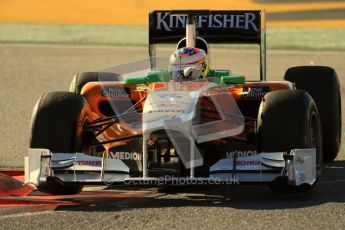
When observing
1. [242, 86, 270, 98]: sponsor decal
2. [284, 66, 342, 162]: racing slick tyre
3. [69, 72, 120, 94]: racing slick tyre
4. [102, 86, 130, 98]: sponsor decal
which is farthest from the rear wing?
[242, 86, 270, 98]: sponsor decal

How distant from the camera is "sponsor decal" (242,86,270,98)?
981cm

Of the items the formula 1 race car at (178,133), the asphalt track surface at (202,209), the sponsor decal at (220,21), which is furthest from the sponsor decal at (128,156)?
the sponsor decal at (220,21)

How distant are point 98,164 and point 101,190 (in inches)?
38.8

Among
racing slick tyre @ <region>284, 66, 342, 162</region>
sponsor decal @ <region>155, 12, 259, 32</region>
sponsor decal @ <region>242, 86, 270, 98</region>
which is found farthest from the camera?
sponsor decal @ <region>155, 12, 259, 32</region>

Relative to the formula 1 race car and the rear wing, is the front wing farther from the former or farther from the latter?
the rear wing

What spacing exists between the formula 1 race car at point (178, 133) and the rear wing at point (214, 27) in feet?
6.31

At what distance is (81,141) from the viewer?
29.2 ft

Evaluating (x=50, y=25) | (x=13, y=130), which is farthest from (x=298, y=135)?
(x=50, y=25)

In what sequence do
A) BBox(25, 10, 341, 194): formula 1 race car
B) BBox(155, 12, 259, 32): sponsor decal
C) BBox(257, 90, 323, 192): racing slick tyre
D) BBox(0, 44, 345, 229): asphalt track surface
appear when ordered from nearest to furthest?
BBox(0, 44, 345, 229): asphalt track surface < BBox(25, 10, 341, 194): formula 1 race car < BBox(257, 90, 323, 192): racing slick tyre < BBox(155, 12, 259, 32): sponsor decal

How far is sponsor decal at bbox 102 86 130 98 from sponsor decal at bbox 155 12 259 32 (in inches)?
81.3

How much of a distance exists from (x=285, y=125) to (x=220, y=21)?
12.8ft

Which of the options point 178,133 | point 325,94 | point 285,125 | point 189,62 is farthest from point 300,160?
point 325,94

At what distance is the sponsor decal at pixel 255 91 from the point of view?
981 centimetres

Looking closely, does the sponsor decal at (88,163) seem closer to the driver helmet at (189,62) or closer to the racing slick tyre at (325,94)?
the driver helmet at (189,62)
